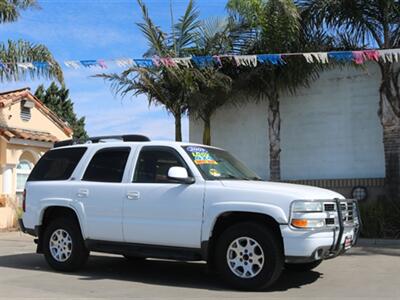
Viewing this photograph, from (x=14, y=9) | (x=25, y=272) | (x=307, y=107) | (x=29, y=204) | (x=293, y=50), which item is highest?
(x=14, y=9)

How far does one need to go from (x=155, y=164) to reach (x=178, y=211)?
92 cm

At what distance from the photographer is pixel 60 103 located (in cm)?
4169

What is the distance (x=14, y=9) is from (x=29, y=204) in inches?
405

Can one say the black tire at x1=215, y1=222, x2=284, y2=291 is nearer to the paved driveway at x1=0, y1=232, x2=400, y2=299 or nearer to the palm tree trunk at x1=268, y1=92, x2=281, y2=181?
the paved driveway at x1=0, y1=232, x2=400, y2=299

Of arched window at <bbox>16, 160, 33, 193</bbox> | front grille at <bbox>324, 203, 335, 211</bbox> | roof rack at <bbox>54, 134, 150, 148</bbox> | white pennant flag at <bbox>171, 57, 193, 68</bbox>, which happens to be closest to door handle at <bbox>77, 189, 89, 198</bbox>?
roof rack at <bbox>54, 134, 150, 148</bbox>

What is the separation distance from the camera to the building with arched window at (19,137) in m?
19.3

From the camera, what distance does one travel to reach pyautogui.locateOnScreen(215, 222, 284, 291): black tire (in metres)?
7.36

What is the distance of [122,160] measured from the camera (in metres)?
8.89

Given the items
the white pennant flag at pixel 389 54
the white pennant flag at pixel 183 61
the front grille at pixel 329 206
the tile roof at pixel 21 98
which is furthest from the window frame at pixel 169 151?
the tile roof at pixel 21 98

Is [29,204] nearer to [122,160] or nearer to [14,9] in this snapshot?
[122,160]

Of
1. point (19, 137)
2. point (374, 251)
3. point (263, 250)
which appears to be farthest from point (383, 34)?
point (19, 137)

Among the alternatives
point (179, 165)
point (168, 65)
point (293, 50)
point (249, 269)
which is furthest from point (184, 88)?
point (249, 269)

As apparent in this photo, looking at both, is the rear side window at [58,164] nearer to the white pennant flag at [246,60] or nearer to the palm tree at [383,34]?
the white pennant flag at [246,60]

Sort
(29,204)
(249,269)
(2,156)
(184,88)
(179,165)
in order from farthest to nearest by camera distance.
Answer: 1. (2,156)
2. (184,88)
3. (29,204)
4. (179,165)
5. (249,269)
